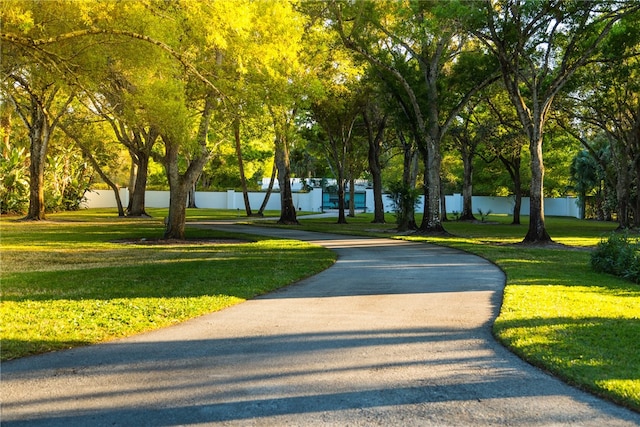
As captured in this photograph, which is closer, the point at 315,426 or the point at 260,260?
the point at 315,426

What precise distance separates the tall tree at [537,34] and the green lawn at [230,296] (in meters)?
4.81

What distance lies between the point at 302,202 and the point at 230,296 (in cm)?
5285

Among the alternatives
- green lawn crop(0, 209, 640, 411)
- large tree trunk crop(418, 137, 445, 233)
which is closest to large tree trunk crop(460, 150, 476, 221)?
large tree trunk crop(418, 137, 445, 233)

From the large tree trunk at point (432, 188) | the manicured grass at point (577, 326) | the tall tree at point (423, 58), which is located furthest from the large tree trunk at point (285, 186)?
the manicured grass at point (577, 326)

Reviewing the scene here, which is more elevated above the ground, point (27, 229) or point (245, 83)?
point (245, 83)

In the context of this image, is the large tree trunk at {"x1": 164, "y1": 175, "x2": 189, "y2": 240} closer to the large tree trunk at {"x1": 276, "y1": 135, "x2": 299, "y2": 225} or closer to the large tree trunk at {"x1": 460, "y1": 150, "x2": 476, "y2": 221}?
the large tree trunk at {"x1": 276, "y1": 135, "x2": 299, "y2": 225}

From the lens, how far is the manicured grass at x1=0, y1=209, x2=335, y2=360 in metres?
6.58

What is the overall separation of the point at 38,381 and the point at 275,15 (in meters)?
11.5

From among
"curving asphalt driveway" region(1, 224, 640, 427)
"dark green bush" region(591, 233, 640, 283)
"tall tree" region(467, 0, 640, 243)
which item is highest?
"tall tree" region(467, 0, 640, 243)

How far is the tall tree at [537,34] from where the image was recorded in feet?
56.7

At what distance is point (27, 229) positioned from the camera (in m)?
23.4

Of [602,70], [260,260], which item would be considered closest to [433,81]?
[602,70]

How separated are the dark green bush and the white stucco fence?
4540 centimetres

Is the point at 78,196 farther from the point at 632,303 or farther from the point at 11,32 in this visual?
the point at 632,303
